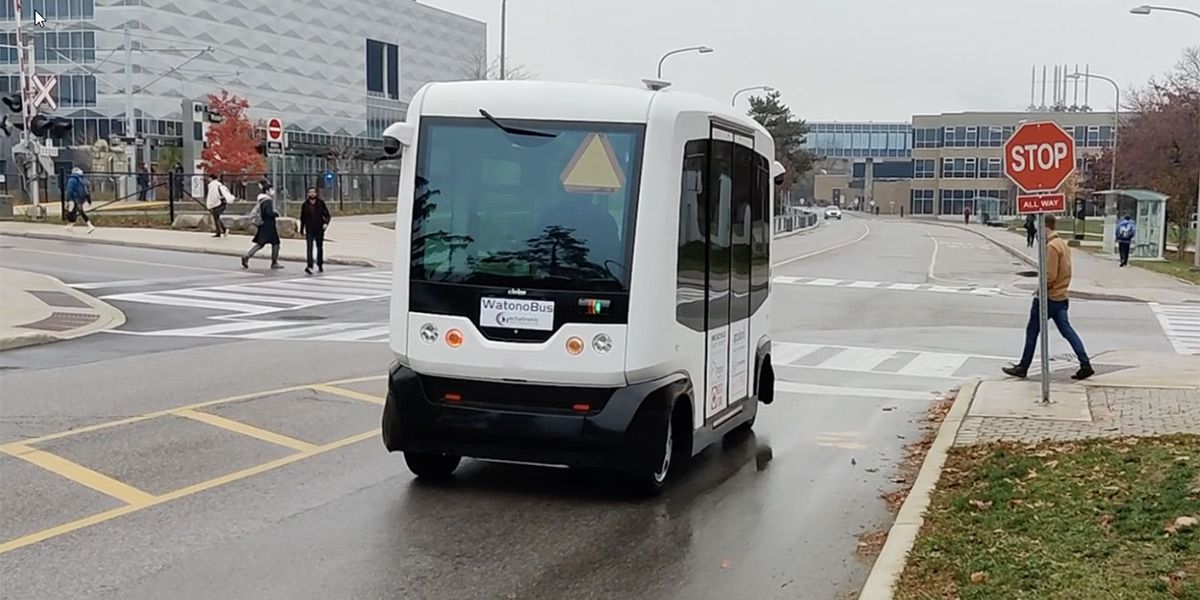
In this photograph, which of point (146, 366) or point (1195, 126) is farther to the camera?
point (1195, 126)

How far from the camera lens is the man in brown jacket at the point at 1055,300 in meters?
13.5

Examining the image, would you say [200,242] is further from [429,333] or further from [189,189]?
[429,333]

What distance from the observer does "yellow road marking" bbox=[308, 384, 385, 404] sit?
39.3 ft

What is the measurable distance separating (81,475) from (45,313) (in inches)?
430

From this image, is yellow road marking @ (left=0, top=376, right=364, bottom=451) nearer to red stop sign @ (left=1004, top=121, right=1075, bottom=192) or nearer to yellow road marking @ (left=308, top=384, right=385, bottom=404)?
yellow road marking @ (left=308, top=384, right=385, bottom=404)

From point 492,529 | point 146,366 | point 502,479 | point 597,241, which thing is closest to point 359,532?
point 492,529

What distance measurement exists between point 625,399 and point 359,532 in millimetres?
1867

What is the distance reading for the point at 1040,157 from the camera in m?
11.9

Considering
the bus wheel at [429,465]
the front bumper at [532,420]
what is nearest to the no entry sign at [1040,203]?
the front bumper at [532,420]

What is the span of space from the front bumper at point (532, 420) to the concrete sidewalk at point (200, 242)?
23327 mm

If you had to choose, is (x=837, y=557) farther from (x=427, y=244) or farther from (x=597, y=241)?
(x=427, y=244)

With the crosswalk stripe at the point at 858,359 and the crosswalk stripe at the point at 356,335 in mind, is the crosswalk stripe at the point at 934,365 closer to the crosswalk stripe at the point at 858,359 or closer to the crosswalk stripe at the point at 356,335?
the crosswalk stripe at the point at 858,359

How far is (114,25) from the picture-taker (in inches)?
3492

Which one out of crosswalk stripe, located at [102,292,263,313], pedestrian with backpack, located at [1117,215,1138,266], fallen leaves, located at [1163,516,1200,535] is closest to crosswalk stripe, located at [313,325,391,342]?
crosswalk stripe, located at [102,292,263,313]
